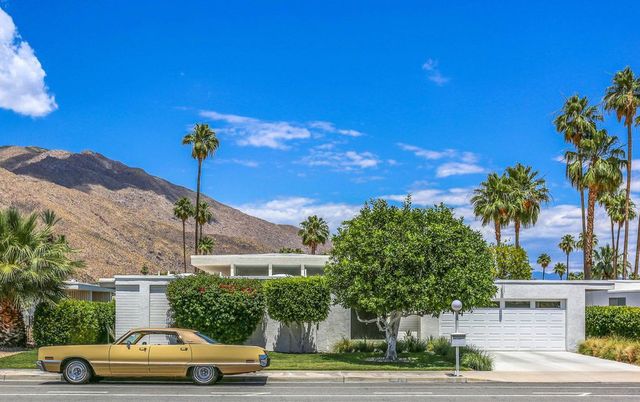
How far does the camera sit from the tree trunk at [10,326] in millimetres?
28328

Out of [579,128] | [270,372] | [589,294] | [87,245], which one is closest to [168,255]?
[87,245]

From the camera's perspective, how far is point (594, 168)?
164 feet

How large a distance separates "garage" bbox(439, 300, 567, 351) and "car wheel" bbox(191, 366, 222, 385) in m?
15.0

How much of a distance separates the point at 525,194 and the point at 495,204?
10.7 feet

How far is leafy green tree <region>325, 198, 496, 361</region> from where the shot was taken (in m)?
23.8

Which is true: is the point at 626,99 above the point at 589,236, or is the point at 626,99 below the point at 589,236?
above

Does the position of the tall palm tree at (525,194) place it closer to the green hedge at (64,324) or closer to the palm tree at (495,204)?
the palm tree at (495,204)

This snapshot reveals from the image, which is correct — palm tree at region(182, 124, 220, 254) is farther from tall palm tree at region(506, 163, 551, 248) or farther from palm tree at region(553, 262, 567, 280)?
palm tree at region(553, 262, 567, 280)

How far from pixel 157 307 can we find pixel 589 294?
868 inches

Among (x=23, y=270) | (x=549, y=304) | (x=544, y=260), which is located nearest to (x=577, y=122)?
(x=549, y=304)

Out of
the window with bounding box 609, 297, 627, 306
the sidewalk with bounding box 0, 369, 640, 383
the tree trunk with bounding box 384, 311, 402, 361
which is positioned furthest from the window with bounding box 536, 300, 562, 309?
the sidewalk with bounding box 0, 369, 640, 383

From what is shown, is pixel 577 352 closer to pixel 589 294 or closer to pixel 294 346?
pixel 589 294

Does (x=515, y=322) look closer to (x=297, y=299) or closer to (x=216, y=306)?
(x=297, y=299)

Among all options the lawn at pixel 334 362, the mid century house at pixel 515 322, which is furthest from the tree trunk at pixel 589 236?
the lawn at pixel 334 362
